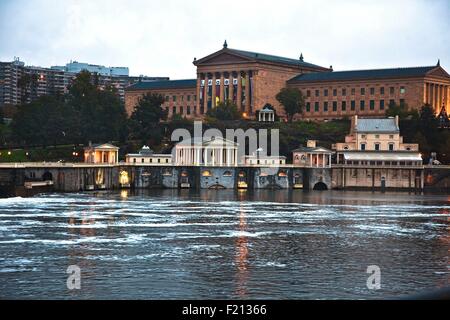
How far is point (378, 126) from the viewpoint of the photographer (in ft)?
629

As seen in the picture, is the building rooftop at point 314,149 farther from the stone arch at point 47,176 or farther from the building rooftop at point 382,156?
the stone arch at point 47,176

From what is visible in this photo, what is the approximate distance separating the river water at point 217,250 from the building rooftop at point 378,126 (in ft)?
240

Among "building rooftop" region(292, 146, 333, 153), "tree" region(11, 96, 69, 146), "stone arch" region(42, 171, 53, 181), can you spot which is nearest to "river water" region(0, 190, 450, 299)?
"stone arch" region(42, 171, 53, 181)

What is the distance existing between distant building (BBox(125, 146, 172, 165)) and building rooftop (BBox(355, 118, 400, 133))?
43.0m

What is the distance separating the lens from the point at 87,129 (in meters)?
197

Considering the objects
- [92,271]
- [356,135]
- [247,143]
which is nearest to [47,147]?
[247,143]

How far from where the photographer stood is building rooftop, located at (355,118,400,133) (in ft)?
623

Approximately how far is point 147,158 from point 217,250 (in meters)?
116

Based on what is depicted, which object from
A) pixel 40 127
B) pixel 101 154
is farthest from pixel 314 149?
pixel 40 127

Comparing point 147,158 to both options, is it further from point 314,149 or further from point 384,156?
point 384,156

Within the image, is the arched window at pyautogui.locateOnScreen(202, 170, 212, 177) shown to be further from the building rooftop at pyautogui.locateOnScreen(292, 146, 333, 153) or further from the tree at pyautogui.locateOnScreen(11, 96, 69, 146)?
the tree at pyautogui.locateOnScreen(11, 96, 69, 146)

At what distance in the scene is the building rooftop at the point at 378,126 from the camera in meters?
190

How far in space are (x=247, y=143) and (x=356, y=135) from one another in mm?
25743

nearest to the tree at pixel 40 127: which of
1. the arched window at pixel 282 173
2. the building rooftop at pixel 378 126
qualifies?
the arched window at pixel 282 173
